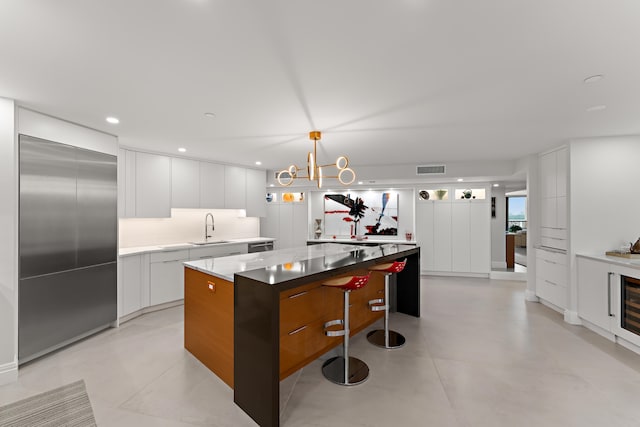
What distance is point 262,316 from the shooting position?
2014mm

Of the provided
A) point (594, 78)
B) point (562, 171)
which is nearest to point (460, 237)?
point (562, 171)

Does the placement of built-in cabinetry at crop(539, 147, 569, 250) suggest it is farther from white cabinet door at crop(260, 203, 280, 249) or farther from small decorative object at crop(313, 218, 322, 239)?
white cabinet door at crop(260, 203, 280, 249)

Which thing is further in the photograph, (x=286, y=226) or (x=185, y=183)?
(x=286, y=226)

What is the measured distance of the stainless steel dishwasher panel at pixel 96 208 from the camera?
338 cm

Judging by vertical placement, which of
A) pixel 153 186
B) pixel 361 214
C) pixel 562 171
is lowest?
→ pixel 361 214

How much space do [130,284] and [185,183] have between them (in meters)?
1.89

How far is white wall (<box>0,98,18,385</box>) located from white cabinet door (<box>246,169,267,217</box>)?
12.7ft

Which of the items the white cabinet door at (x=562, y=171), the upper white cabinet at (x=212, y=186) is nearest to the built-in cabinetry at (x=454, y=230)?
the white cabinet door at (x=562, y=171)

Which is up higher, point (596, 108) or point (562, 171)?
point (596, 108)

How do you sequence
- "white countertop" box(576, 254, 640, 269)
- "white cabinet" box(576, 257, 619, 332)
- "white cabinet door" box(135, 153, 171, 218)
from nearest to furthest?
1. "white countertop" box(576, 254, 640, 269)
2. "white cabinet" box(576, 257, 619, 332)
3. "white cabinet door" box(135, 153, 171, 218)

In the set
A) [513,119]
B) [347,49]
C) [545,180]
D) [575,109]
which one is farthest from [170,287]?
[545,180]

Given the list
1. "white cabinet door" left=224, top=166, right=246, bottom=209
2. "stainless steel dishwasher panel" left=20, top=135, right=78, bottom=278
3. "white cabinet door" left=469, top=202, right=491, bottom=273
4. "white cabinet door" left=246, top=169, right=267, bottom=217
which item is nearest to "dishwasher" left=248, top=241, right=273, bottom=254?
"white cabinet door" left=246, top=169, right=267, bottom=217

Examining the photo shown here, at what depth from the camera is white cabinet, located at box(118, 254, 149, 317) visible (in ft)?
13.1

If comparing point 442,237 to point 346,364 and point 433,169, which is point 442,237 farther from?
point 346,364
